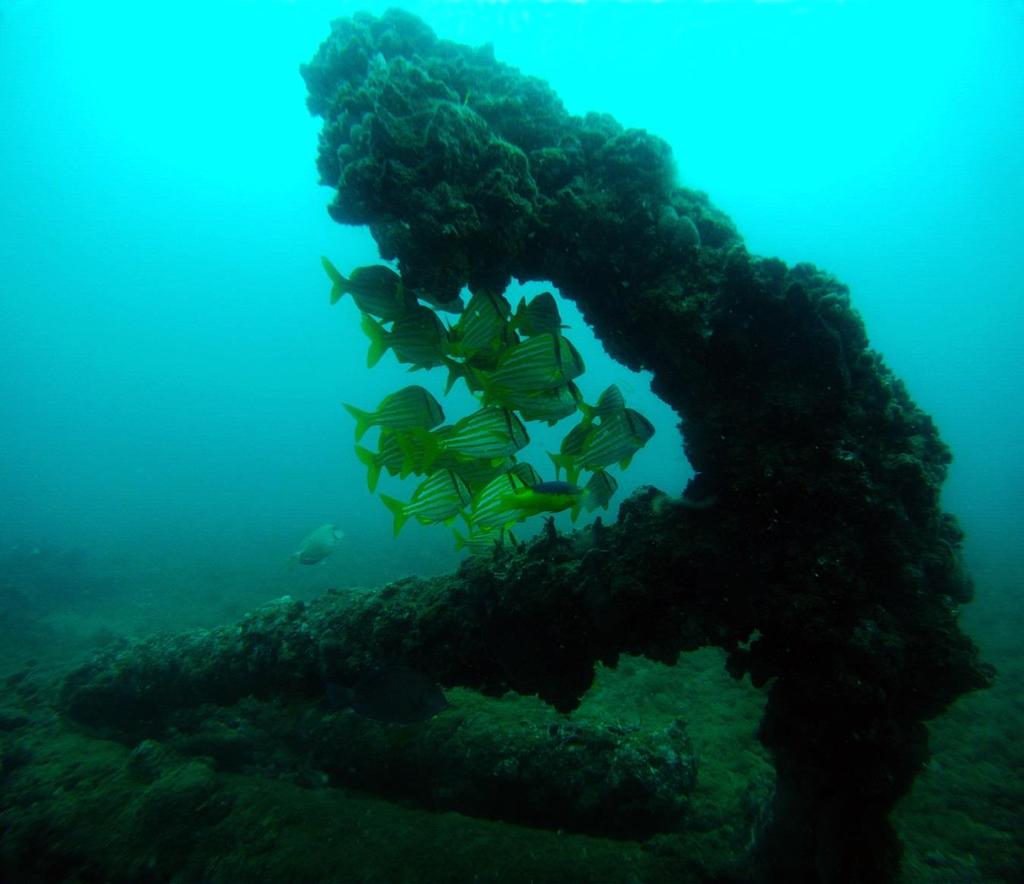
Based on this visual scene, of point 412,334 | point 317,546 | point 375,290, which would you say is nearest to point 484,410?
point 412,334

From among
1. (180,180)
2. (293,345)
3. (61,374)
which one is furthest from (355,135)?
(61,374)

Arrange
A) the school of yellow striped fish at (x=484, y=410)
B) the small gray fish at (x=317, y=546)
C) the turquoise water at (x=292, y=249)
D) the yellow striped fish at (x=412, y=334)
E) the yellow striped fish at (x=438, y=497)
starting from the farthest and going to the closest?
the turquoise water at (x=292, y=249)
the small gray fish at (x=317, y=546)
the yellow striped fish at (x=412, y=334)
the yellow striped fish at (x=438, y=497)
the school of yellow striped fish at (x=484, y=410)

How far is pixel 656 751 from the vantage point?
163 inches

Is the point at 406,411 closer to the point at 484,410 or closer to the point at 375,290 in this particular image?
the point at 484,410

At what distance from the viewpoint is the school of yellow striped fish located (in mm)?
2982

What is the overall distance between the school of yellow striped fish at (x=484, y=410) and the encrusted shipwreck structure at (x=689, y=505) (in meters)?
0.59

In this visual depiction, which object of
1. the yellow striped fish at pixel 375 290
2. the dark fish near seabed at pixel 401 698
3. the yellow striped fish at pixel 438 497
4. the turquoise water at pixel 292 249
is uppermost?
the turquoise water at pixel 292 249

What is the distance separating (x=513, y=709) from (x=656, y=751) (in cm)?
152

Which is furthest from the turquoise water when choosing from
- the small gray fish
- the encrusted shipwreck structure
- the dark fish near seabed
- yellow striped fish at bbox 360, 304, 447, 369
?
the small gray fish

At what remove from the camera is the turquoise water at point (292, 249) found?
2320 cm

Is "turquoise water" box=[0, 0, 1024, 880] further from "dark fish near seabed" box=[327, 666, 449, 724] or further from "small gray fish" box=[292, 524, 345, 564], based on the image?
"small gray fish" box=[292, 524, 345, 564]

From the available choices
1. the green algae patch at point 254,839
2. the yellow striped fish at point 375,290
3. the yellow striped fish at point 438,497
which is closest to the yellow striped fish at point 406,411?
the yellow striped fish at point 438,497

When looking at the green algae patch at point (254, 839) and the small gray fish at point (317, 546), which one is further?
the small gray fish at point (317, 546)

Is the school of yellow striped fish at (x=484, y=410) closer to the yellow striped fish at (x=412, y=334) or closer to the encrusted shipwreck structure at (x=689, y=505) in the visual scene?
the yellow striped fish at (x=412, y=334)
